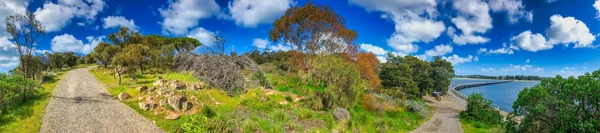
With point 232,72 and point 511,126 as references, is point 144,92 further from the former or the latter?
point 511,126

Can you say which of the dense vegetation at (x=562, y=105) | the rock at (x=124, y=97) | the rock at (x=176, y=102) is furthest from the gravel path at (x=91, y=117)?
the dense vegetation at (x=562, y=105)

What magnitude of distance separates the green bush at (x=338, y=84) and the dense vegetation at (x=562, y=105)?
10.8 meters

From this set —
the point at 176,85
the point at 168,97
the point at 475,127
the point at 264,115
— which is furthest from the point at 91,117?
the point at 475,127

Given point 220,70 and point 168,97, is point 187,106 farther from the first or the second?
point 220,70

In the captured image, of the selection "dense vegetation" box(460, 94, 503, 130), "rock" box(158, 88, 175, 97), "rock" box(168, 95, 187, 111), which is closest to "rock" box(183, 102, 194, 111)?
"rock" box(168, 95, 187, 111)

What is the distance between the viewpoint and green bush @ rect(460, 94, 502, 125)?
85.6 feet

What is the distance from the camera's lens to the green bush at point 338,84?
1977 cm

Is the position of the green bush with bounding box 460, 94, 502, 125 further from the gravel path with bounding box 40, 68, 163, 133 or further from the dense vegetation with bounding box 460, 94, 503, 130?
the gravel path with bounding box 40, 68, 163, 133

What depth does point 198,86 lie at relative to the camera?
18859mm

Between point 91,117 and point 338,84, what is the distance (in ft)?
51.8

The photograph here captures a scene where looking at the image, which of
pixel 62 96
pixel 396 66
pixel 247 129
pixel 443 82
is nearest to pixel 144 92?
pixel 62 96

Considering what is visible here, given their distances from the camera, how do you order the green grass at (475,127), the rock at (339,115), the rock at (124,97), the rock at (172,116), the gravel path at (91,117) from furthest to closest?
the green grass at (475,127), the rock at (339,115), the rock at (124,97), the rock at (172,116), the gravel path at (91,117)

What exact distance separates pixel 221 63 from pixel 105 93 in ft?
28.7

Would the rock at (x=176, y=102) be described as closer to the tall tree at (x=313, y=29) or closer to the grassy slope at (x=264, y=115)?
the grassy slope at (x=264, y=115)
